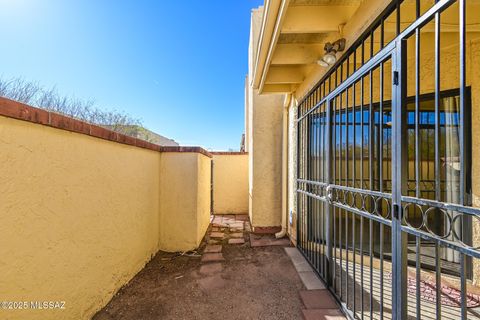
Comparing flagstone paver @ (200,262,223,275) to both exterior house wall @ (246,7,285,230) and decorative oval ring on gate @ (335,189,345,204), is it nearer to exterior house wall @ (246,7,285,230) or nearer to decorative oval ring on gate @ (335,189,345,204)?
exterior house wall @ (246,7,285,230)

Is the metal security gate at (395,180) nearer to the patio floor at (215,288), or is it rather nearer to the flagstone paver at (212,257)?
the patio floor at (215,288)

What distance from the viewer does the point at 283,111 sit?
6254 millimetres

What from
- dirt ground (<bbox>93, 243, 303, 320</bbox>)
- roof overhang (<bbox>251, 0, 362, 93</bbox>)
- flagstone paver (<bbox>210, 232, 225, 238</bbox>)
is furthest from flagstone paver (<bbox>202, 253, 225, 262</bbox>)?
roof overhang (<bbox>251, 0, 362, 93</bbox>)

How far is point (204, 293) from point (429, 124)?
4.67 metres

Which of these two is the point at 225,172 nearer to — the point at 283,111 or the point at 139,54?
the point at 283,111

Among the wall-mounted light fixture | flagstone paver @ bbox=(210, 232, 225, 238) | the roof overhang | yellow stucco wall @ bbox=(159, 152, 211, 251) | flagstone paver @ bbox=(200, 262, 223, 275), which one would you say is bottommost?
flagstone paver @ bbox=(210, 232, 225, 238)

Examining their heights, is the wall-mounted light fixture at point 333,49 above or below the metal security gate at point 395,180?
above

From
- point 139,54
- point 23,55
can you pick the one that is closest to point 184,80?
point 139,54

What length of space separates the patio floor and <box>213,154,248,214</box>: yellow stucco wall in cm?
375

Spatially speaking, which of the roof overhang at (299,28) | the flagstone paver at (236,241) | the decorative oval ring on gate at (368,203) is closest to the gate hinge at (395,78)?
the decorative oval ring on gate at (368,203)

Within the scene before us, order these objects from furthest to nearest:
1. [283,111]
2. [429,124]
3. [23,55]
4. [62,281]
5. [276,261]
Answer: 1. [283,111]
2. [23,55]
3. [276,261]
4. [429,124]
5. [62,281]

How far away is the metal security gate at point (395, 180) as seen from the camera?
1543mm

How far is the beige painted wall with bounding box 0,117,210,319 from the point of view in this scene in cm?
179

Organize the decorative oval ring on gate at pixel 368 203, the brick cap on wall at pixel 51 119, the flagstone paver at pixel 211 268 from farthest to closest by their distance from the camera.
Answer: the flagstone paver at pixel 211 268 < the decorative oval ring on gate at pixel 368 203 < the brick cap on wall at pixel 51 119
